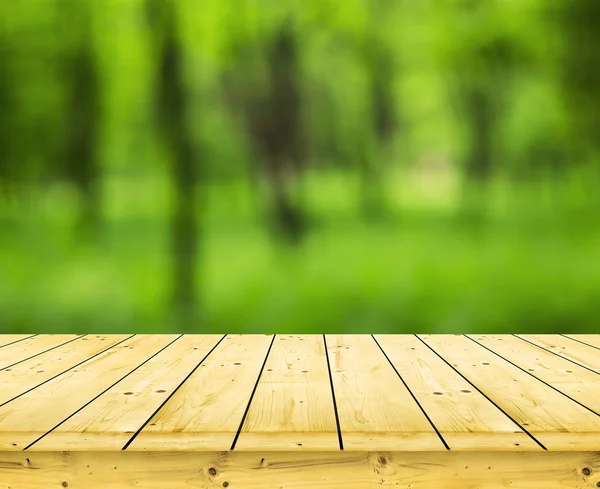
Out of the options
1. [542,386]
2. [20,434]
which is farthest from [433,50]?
[20,434]

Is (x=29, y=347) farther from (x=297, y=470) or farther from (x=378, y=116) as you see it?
(x=378, y=116)

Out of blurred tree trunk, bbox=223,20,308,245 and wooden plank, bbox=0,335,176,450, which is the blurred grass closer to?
blurred tree trunk, bbox=223,20,308,245

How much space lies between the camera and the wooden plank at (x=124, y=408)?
3.35ft

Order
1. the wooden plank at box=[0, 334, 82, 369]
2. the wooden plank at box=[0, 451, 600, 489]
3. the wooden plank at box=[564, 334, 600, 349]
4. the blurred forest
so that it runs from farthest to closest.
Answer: the blurred forest → the wooden plank at box=[564, 334, 600, 349] → the wooden plank at box=[0, 334, 82, 369] → the wooden plank at box=[0, 451, 600, 489]

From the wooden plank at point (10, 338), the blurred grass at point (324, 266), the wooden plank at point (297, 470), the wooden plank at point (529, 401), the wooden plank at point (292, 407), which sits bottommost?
the wooden plank at point (297, 470)

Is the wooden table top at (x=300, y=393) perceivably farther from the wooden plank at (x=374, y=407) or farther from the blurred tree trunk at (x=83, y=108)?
the blurred tree trunk at (x=83, y=108)

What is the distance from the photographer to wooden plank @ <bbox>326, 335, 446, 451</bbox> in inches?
40.4

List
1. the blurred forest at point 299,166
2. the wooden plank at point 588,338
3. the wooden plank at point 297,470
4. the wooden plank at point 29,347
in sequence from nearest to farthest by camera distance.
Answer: the wooden plank at point 297,470 → the wooden plank at point 29,347 → the wooden plank at point 588,338 → the blurred forest at point 299,166

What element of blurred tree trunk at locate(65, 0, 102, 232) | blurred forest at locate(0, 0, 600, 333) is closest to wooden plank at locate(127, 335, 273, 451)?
blurred forest at locate(0, 0, 600, 333)

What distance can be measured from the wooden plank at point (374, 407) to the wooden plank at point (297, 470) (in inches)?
1.3

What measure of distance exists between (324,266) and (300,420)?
0.98 meters

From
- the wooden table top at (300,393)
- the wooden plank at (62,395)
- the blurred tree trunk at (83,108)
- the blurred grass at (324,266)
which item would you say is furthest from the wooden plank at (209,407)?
the blurred tree trunk at (83,108)

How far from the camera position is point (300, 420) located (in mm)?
1141

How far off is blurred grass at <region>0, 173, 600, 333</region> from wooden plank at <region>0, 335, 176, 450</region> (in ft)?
1.14
